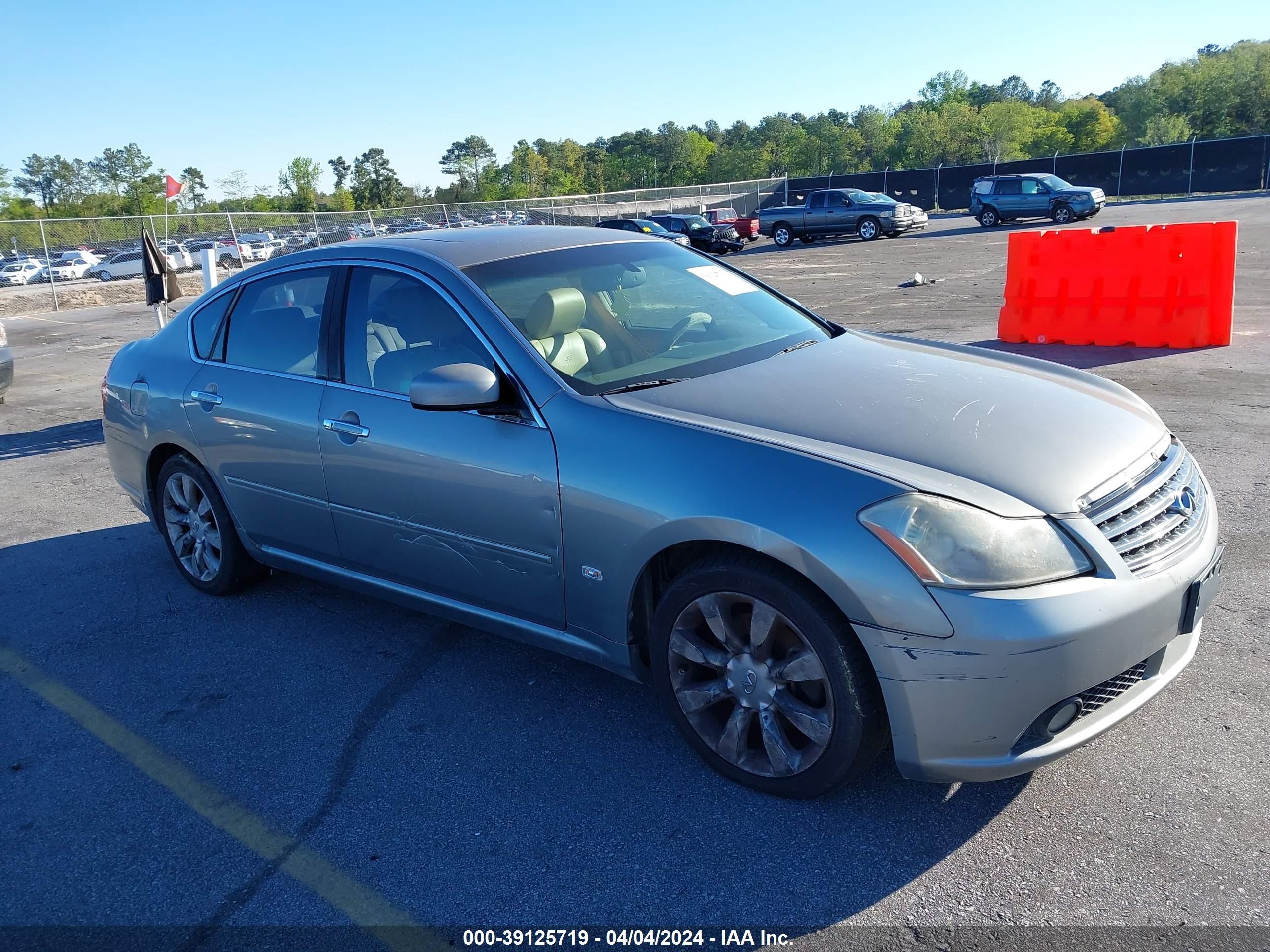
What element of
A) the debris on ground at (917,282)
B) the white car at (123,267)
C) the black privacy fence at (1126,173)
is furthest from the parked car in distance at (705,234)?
the black privacy fence at (1126,173)

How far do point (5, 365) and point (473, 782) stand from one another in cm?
985

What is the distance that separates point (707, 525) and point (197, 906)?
1.77 metres

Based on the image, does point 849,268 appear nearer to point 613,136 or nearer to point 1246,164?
point 1246,164

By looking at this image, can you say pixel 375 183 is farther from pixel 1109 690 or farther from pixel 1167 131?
pixel 1109 690

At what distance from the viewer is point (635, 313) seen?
399cm

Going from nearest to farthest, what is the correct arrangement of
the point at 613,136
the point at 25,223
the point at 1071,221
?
the point at 25,223, the point at 1071,221, the point at 613,136

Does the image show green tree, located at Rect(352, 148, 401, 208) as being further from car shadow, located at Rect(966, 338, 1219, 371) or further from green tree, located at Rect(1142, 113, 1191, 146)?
car shadow, located at Rect(966, 338, 1219, 371)

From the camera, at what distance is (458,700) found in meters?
3.76

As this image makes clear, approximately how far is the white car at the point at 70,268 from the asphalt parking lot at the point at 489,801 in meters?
27.9

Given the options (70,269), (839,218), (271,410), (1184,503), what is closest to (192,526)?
(271,410)

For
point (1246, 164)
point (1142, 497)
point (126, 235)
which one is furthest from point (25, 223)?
point (1246, 164)

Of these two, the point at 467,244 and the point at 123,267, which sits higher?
the point at 467,244

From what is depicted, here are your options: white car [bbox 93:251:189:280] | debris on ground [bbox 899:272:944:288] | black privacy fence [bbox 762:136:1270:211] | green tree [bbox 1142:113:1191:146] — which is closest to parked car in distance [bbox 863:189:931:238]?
black privacy fence [bbox 762:136:1270:211]

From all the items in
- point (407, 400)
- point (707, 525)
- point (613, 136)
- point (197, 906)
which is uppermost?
point (613, 136)
